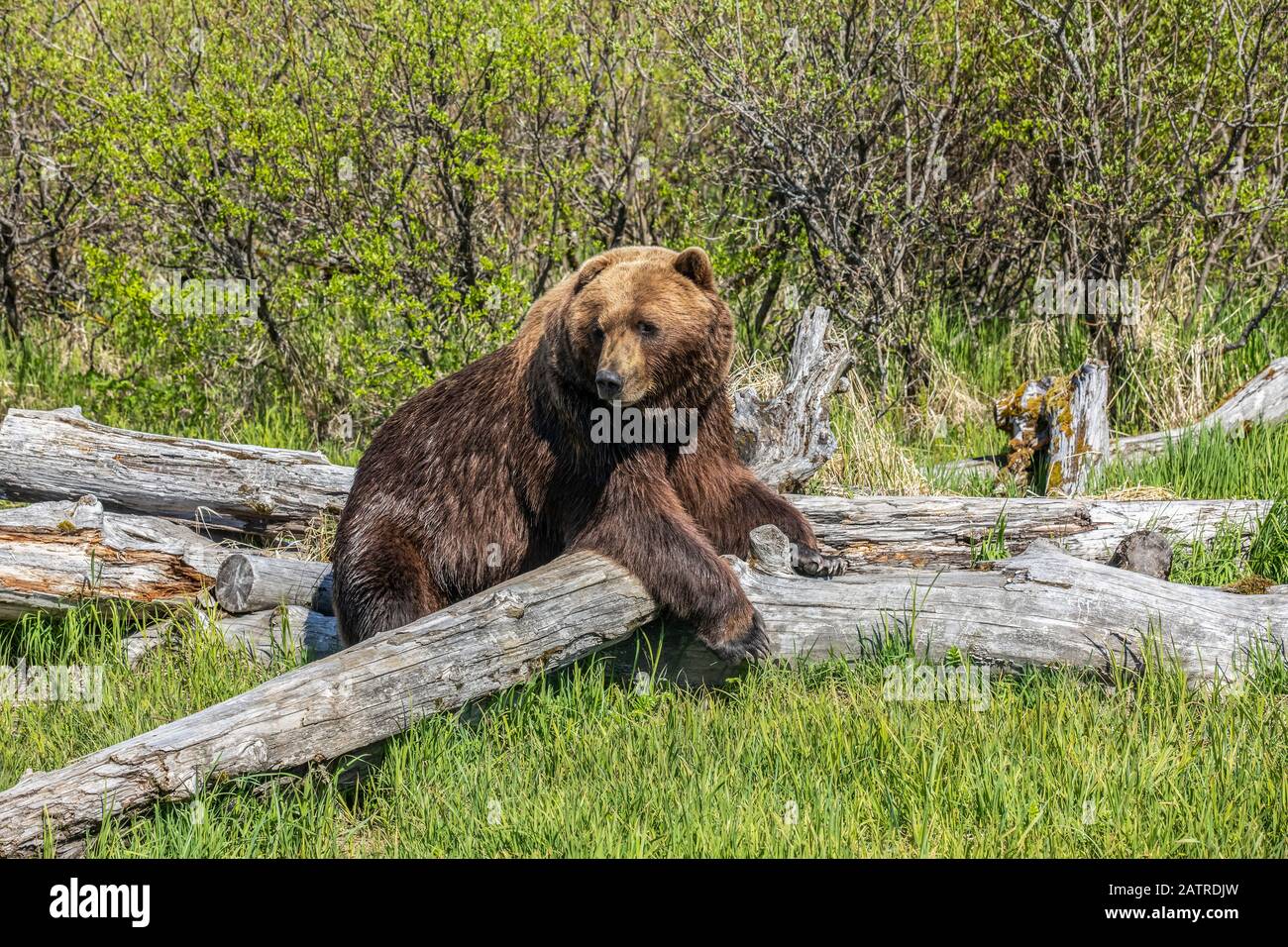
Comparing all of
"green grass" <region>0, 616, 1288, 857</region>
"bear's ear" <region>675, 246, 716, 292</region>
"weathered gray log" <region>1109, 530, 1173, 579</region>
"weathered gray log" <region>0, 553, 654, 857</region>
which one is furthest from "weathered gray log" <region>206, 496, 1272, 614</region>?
"weathered gray log" <region>0, 553, 654, 857</region>

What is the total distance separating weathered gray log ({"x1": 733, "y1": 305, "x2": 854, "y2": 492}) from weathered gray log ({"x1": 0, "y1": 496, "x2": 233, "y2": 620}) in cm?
280

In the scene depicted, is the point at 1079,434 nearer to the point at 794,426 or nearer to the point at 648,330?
the point at 794,426

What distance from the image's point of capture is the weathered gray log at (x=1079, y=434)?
705 cm

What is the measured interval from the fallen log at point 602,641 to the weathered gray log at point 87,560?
6.67 ft

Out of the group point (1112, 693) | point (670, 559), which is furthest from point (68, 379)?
point (1112, 693)

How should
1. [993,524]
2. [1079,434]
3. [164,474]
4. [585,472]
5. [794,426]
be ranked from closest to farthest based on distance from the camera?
[585,472], [993,524], [164,474], [794,426], [1079,434]

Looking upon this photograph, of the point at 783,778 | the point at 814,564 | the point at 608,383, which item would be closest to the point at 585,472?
the point at 608,383

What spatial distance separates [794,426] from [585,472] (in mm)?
1956

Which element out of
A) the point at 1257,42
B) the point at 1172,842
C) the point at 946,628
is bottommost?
the point at 1172,842

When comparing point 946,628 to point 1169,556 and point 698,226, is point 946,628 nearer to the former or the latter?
point 1169,556

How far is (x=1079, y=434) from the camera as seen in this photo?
7.09m

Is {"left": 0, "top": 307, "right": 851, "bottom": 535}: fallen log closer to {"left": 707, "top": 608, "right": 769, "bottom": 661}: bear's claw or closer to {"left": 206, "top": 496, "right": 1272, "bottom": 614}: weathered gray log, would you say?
{"left": 206, "top": 496, "right": 1272, "bottom": 614}: weathered gray log

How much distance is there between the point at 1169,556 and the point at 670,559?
2.30 metres

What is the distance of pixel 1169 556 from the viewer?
219 inches
